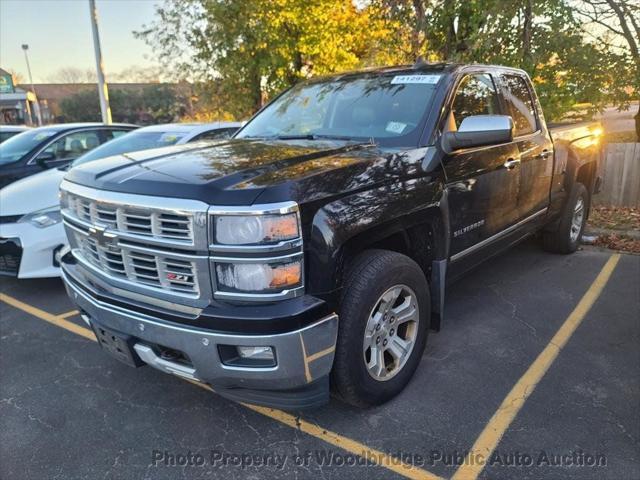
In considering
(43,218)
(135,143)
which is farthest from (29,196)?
(135,143)

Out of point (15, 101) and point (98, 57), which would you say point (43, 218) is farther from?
point (15, 101)

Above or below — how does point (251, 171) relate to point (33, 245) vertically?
above

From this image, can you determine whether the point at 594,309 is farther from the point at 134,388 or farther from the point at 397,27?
the point at 397,27

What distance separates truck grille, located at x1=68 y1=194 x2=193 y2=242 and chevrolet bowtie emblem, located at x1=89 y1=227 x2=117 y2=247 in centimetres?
4

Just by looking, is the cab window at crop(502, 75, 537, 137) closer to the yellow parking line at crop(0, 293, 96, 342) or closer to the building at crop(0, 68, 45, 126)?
the yellow parking line at crop(0, 293, 96, 342)

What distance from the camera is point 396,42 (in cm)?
1032

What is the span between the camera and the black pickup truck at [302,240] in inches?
87.5

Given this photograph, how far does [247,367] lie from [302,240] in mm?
649

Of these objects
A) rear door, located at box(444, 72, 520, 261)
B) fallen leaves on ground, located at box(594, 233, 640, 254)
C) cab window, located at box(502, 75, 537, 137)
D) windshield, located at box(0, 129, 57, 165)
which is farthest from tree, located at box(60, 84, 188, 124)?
rear door, located at box(444, 72, 520, 261)

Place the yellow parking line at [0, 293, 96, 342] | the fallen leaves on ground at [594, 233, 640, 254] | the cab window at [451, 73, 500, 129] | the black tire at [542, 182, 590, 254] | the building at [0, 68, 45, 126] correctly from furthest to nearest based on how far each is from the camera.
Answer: the building at [0, 68, 45, 126]
the fallen leaves on ground at [594, 233, 640, 254]
the black tire at [542, 182, 590, 254]
the yellow parking line at [0, 293, 96, 342]
the cab window at [451, 73, 500, 129]

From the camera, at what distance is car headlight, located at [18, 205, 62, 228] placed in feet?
15.5

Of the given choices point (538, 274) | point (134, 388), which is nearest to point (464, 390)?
point (134, 388)

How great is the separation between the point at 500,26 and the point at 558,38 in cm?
91

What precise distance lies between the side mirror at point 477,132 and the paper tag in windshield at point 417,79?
52cm
